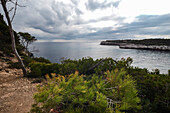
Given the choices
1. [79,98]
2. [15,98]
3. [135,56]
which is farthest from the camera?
[135,56]

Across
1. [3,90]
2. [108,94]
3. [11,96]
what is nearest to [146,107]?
[108,94]

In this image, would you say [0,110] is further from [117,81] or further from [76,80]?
[117,81]

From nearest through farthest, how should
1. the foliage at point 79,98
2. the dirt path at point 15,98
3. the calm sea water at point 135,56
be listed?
the foliage at point 79,98
the dirt path at point 15,98
the calm sea water at point 135,56

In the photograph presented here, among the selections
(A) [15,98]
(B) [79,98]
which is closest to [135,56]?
(A) [15,98]

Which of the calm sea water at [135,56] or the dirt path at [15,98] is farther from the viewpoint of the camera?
the calm sea water at [135,56]

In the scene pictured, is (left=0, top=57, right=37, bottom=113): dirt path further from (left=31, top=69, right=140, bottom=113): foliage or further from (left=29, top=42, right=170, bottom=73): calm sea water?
(left=29, top=42, right=170, bottom=73): calm sea water

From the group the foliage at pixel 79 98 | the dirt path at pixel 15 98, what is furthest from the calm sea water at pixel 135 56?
the dirt path at pixel 15 98

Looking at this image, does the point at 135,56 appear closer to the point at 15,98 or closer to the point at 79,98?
the point at 15,98

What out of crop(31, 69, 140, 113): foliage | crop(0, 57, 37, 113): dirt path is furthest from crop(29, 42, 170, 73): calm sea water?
crop(0, 57, 37, 113): dirt path

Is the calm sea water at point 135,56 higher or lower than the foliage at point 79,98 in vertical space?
lower

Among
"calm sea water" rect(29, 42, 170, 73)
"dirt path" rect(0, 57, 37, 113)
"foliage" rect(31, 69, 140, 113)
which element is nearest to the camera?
"foliage" rect(31, 69, 140, 113)

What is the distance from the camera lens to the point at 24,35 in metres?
25.9

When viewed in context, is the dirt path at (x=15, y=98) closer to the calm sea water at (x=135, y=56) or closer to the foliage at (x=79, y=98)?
the foliage at (x=79, y=98)

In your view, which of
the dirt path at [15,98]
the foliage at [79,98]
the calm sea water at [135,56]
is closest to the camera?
the foliage at [79,98]
